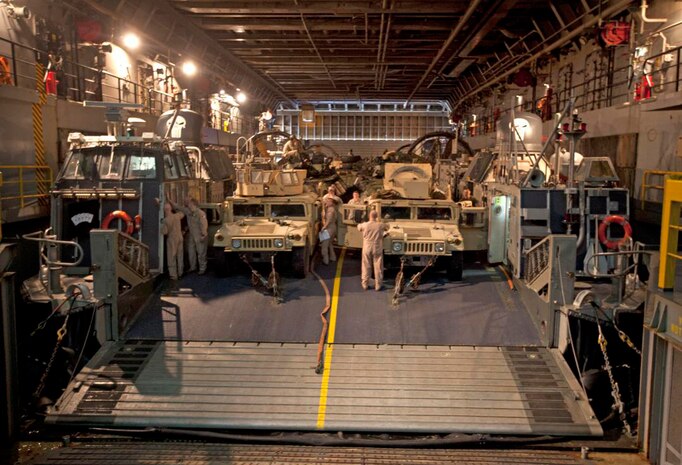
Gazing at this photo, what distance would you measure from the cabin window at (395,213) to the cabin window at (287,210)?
5.81 ft

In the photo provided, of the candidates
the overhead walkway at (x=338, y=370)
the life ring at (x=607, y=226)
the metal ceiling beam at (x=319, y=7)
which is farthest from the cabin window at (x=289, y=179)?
the metal ceiling beam at (x=319, y=7)

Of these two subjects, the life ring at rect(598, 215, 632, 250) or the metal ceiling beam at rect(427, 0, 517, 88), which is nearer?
the life ring at rect(598, 215, 632, 250)

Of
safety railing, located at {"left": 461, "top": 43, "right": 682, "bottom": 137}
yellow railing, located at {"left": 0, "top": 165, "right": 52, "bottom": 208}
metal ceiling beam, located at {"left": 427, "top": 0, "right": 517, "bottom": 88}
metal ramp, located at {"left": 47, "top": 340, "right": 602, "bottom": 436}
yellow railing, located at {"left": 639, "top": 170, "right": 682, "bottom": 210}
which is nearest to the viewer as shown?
metal ramp, located at {"left": 47, "top": 340, "right": 602, "bottom": 436}

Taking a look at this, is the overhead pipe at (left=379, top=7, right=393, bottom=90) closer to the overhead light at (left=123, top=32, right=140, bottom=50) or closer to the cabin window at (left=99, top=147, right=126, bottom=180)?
the overhead light at (left=123, top=32, right=140, bottom=50)

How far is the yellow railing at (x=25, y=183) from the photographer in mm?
13125

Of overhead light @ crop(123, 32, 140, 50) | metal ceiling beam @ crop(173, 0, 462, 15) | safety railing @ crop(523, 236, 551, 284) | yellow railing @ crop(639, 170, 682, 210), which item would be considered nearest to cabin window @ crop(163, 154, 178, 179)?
safety railing @ crop(523, 236, 551, 284)

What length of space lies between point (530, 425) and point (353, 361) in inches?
106

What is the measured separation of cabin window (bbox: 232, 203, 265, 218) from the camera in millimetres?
13405

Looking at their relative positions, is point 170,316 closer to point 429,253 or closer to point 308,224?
point 308,224

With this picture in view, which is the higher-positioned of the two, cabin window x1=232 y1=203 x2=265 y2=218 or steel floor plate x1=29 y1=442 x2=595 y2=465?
cabin window x1=232 y1=203 x2=265 y2=218

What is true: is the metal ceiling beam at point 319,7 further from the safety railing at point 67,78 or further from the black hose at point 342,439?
the black hose at point 342,439

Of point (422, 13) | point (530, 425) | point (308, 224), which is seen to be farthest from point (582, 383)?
point (422, 13)

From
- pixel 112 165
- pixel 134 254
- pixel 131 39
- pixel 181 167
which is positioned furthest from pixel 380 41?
pixel 134 254

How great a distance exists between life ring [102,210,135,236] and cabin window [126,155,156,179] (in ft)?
2.64
